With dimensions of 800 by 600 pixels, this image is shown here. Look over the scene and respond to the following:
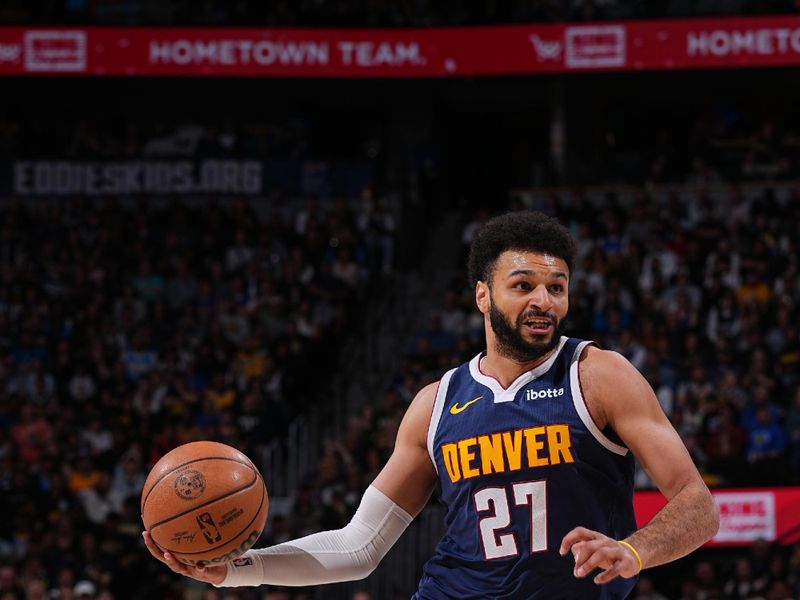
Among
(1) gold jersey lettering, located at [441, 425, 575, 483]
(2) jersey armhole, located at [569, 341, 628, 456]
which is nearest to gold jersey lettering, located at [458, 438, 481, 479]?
(1) gold jersey lettering, located at [441, 425, 575, 483]

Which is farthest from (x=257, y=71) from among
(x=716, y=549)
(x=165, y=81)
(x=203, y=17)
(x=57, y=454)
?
(x=716, y=549)

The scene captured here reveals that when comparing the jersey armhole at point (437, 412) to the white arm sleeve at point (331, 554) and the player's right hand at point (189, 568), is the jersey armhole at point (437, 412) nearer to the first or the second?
the white arm sleeve at point (331, 554)

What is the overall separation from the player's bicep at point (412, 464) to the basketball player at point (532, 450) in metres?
0.02

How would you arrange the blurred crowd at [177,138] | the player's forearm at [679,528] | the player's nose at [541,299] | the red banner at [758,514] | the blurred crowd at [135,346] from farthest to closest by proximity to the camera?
the blurred crowd at [177,138] → the blurred crowd at [135,346] → the red banner at [758,514] → the player's nose at [541,299] → the player's forearm at [679,528]

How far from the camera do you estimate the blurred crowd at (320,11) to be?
18.7m

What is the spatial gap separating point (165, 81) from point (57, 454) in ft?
28.8

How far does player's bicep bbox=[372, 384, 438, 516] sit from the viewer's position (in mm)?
4516

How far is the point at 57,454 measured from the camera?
1448cm

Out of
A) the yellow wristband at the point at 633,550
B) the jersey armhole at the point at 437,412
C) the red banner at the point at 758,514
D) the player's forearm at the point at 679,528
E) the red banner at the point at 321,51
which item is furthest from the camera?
the red banner at the point at 321,51

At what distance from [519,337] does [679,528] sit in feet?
2.69

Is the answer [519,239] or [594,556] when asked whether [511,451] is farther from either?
[594,556]

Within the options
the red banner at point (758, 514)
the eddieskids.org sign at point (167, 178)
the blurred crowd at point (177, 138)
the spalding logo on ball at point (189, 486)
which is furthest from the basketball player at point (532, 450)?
the blurred crowd at point (177, 138)

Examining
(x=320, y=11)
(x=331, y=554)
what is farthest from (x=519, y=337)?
(x=320, y=11)

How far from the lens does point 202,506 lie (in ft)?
14.1
